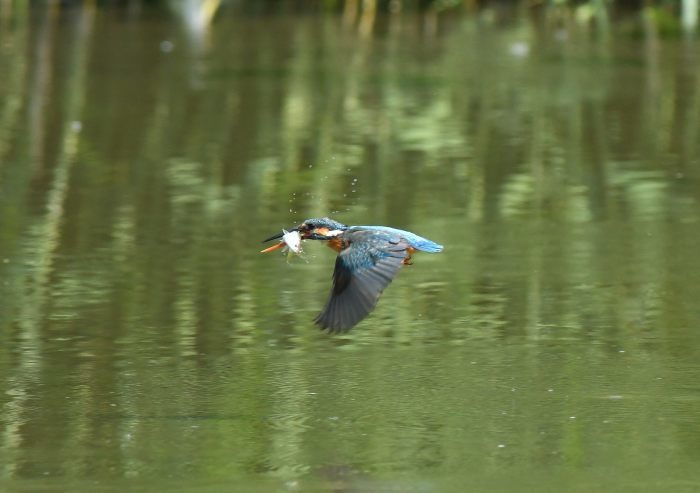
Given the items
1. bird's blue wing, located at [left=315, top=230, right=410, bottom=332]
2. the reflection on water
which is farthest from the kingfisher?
the reflection on water

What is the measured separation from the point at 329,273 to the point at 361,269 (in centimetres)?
250

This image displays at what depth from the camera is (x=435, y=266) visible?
28.1ft

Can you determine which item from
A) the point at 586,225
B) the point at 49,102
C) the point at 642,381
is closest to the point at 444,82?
the point at 49,102

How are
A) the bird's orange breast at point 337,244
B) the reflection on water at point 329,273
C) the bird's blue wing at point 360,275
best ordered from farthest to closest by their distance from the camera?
the bird's orange breast at point 337,244, the bird's blue wing at point 360,275, the reflection on water at point 329,273

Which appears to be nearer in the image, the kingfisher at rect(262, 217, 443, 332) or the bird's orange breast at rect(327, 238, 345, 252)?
the kingfisher at rect(262, 217, 443, 332)

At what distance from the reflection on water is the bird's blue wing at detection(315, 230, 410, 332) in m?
0.39

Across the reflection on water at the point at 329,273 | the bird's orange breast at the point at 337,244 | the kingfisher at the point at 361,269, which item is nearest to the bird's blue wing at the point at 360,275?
the kingfisher at the point at 361,269

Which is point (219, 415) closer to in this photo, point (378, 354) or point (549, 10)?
point (378, 354)

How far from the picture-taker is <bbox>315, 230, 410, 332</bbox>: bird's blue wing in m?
5.89

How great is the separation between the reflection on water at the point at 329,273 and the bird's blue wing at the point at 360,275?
1.28 ft

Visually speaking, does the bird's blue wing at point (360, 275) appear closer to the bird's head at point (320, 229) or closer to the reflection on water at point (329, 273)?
the bird's head at point (320, 229)

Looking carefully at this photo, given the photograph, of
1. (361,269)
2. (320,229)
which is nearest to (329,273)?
(320,229)

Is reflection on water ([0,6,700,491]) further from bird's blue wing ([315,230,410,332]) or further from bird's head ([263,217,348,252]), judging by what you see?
bird's head ([263,217,348,252])

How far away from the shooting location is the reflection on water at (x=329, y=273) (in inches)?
219
